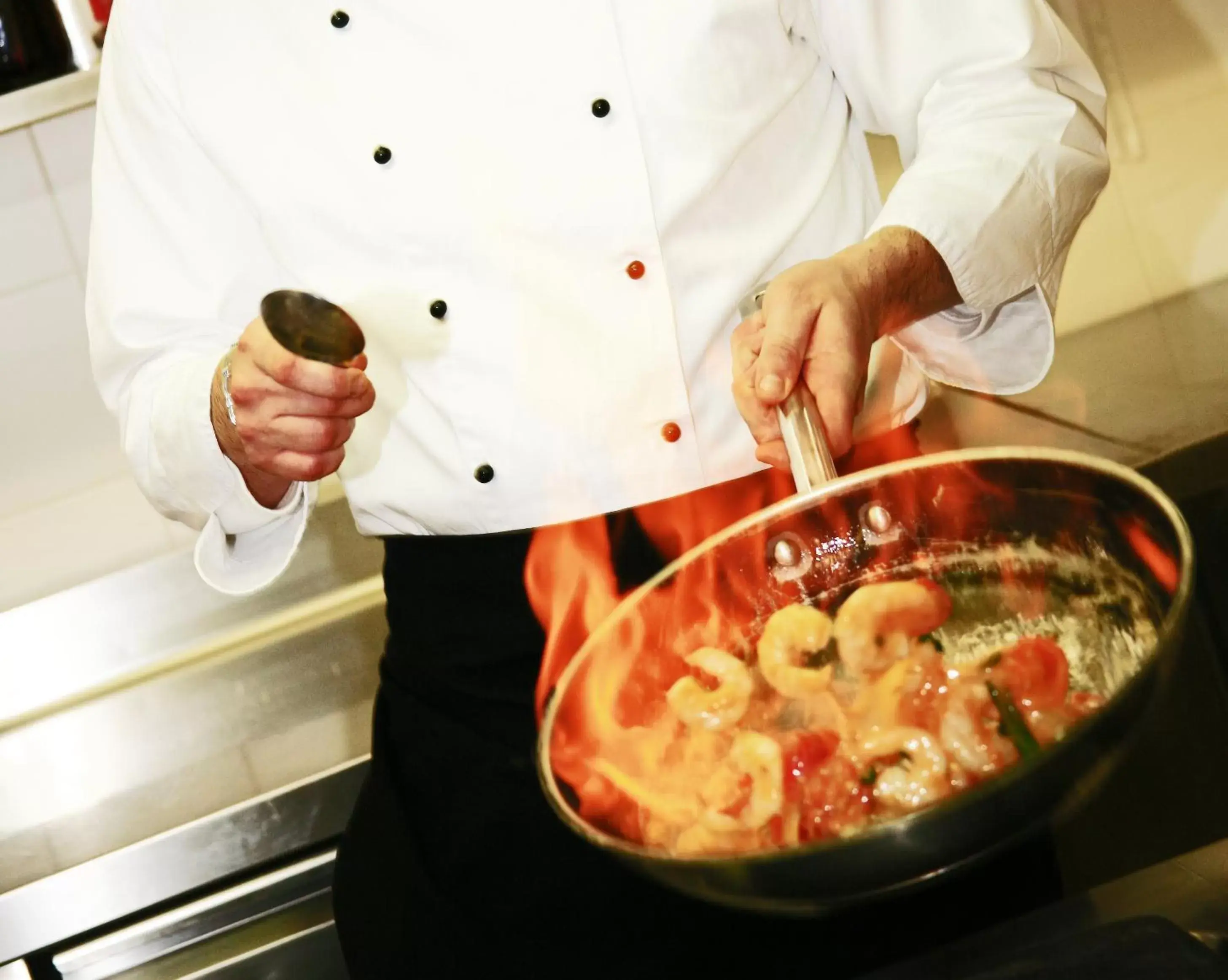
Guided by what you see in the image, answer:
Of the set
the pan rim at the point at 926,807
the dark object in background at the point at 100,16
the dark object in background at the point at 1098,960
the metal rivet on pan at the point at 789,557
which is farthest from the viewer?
the dark object in background at the point at 100,16

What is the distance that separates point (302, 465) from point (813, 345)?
0.36 m

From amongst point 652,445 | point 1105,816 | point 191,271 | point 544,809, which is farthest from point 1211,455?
point 191,271

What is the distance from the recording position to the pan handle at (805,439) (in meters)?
0.58

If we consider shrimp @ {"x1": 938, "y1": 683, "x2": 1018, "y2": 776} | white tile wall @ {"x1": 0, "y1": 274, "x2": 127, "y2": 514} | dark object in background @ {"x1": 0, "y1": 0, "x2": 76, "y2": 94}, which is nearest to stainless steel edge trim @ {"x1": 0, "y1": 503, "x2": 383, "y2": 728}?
white tile wall @ {"x1": 0, "y1": 274, "x2": 127, "y2": 514}

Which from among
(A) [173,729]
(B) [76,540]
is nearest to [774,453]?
(A) [173,729]

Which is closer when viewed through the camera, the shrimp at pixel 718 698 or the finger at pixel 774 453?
the shrimp at pixel 718 698

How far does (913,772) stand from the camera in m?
0.45

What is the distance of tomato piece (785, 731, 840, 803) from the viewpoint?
1.54 ft

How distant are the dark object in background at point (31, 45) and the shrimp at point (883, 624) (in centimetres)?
123

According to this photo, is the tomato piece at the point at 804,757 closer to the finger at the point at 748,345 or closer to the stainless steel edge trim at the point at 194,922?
the finger at the point at 748,345

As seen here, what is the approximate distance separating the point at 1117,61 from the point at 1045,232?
92cm

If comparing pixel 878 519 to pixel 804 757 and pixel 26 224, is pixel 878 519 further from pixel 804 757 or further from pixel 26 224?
pixel 26 224

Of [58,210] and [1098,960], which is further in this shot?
[58,210]

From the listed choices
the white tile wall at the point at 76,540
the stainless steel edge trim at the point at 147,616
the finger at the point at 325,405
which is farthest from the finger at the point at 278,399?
the white tile wall at the point at 76,540
